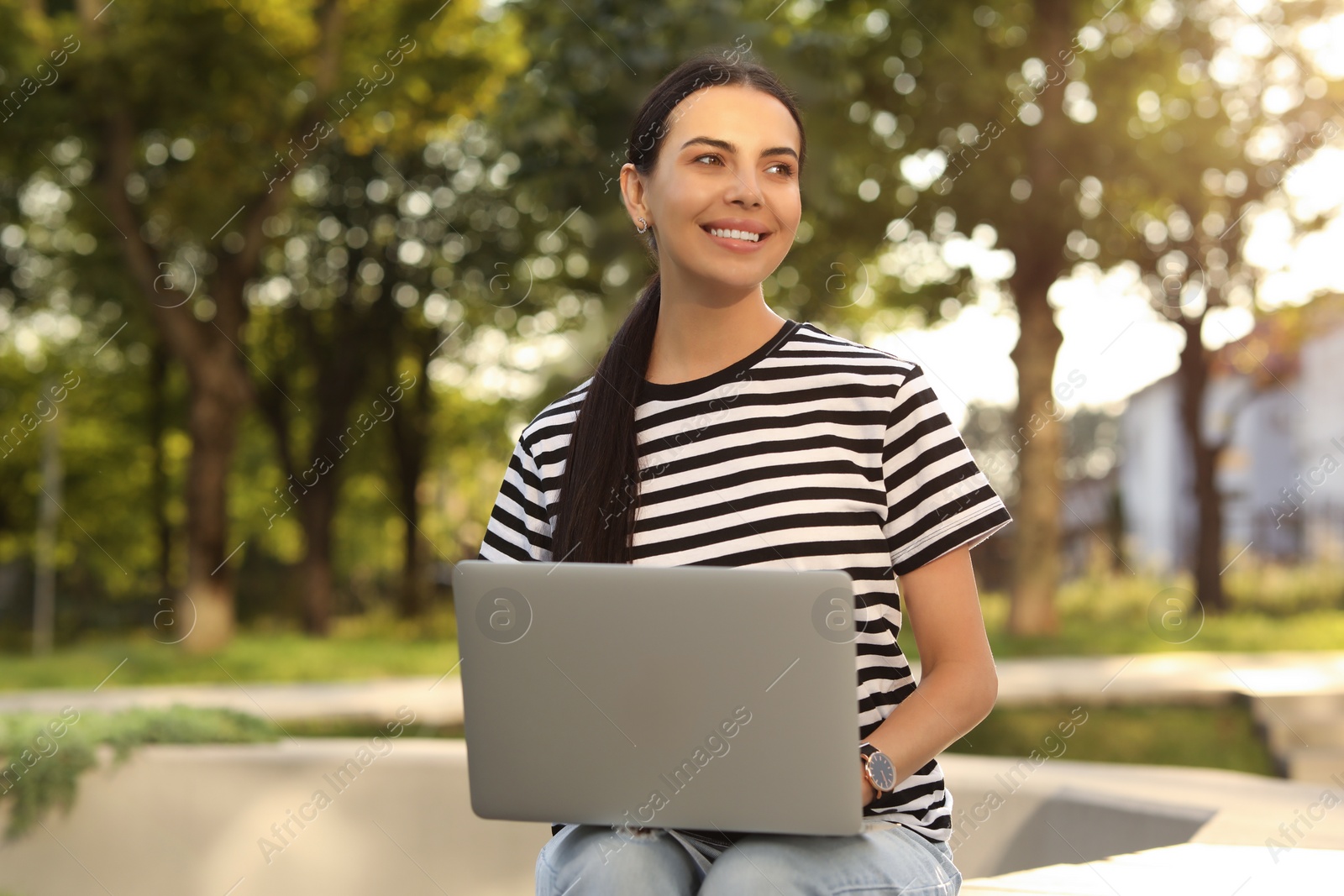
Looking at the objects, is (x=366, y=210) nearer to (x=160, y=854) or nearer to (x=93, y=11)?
(x=93, y=11)

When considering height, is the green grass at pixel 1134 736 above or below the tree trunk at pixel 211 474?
below

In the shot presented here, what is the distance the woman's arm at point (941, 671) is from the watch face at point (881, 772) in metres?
0.02

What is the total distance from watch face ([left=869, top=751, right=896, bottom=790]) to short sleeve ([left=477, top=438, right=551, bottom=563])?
0.69 meters

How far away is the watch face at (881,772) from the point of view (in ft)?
5.41

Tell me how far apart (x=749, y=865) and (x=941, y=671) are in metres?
0.37

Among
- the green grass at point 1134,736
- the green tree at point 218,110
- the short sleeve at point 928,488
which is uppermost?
the green tree at point 218,110

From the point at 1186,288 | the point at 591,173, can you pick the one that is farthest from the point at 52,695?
the point at 1186,288

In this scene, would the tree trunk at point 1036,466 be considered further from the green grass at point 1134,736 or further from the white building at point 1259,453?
the green grass at point 1134,736

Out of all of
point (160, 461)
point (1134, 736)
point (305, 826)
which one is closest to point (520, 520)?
→ point (305, 826)

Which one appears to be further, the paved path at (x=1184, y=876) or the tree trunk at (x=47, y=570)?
the tree trunk at (x=47, y=570)

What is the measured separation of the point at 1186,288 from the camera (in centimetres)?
1203

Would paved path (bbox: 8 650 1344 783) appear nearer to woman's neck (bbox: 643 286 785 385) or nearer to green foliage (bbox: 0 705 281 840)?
A: green foliage (bbox: 0 705 281 840)

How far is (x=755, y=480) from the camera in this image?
192 centimetres

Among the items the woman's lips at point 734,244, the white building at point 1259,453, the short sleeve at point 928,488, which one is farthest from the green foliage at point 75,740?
the white building at point 1259,453
